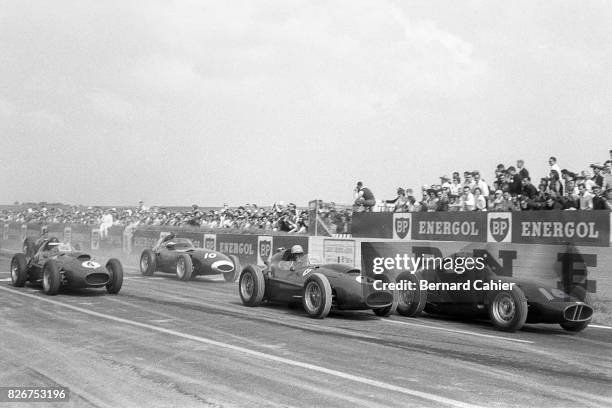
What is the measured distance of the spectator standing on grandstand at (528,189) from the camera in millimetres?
15945

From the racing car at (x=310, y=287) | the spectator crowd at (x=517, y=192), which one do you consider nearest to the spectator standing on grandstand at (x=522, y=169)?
the spectator crowd at (x=517, y=192)

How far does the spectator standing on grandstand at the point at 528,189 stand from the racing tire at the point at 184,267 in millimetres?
9895

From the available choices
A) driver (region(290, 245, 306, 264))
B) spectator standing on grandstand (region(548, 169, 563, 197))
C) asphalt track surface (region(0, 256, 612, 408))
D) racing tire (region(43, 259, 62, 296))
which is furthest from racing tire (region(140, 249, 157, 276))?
spectator standing on grandstand (region(548, 169, 563, 197))

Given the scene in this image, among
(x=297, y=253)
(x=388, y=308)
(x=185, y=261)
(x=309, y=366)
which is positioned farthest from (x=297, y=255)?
(x=185, y=261)

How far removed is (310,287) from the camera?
12.0 meters

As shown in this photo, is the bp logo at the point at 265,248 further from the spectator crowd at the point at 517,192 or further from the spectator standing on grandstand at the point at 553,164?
the spectator standing on grandstand at the point at 553,164

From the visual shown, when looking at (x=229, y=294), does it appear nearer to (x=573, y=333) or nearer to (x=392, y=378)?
(x=573, y=333)

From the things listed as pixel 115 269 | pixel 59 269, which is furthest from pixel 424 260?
pixel 59 269

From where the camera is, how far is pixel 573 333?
35.4ft

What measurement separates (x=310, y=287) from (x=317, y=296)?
25cm

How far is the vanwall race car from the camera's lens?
10.4 meters

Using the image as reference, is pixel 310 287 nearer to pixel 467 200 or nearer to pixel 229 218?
pixel 467 200

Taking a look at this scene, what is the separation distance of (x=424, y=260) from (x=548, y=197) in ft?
14.6

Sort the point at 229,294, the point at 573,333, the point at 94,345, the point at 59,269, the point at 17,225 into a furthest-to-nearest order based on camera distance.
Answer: the point at 17,225 < the point at 229,294 < the point at 59,269 < the point at 573,333 < the point at 94,345
